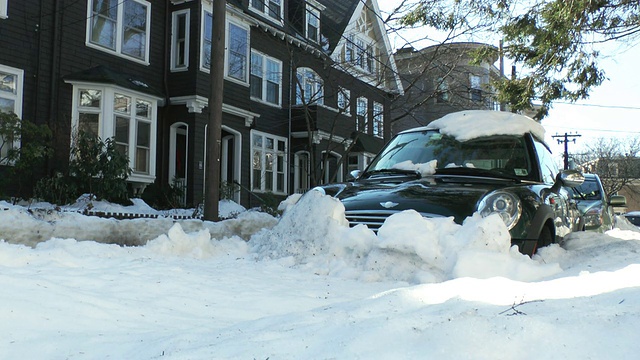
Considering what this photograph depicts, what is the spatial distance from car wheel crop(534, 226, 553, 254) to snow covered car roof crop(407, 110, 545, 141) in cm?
131

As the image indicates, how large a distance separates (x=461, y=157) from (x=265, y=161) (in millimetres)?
14190

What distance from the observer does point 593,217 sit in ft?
30.1

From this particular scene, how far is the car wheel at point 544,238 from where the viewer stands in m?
5.39

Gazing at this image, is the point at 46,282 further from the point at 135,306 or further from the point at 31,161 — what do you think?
the point at 31,161

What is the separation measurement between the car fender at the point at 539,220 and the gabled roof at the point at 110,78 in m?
11.2

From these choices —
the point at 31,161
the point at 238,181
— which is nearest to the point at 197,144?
the point at 238,181

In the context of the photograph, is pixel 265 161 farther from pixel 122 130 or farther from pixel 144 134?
pixel 122 130

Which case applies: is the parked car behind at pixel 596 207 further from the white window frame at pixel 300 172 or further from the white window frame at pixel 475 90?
the white window frame at pixel 300 172

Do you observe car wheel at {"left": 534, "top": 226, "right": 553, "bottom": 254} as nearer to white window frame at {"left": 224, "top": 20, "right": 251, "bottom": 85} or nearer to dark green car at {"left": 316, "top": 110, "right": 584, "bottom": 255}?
dark green car at {"left": 316, "top": 110, "right": 584, "bottom": 255}


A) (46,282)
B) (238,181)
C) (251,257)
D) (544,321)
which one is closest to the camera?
(544,321)

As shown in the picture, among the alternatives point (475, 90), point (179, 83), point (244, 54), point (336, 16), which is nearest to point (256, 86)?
point (244, 54)

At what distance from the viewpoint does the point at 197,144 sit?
16.0 meters

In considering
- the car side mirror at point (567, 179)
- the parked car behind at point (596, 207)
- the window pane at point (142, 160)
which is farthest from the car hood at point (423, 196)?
the window pane at point (142, 160)

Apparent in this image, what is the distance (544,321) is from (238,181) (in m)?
16.0
